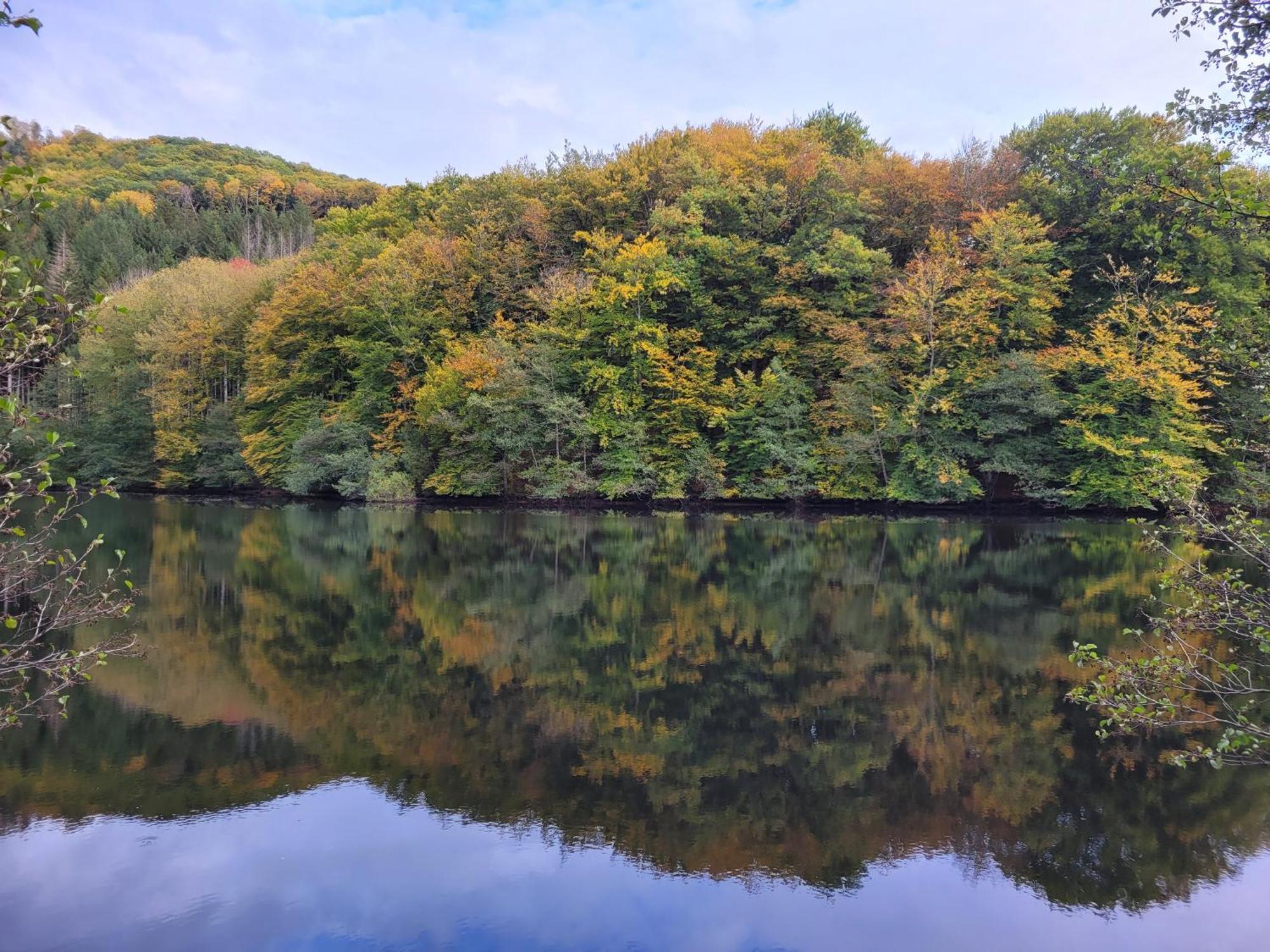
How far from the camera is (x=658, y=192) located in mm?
36656

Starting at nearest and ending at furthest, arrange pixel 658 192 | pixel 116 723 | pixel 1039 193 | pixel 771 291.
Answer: pixel 116 723 → pixel 1039 193 → pixel 771 291 → pixel 658 192

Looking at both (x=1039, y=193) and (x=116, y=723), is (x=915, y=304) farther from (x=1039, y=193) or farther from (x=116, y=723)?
(x=116, y=723)

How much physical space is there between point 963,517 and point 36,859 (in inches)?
1095

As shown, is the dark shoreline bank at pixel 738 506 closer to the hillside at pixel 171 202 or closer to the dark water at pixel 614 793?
the dark water at pixel 614 793

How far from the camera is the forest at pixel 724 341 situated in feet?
91.6

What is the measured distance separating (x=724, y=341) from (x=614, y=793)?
30.4 metres

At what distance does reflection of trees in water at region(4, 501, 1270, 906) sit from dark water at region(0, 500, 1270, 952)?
45mm

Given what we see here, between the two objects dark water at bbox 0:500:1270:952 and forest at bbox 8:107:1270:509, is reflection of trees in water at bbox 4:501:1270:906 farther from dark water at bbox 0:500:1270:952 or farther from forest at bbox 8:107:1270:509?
forest at bbox 8:107:1270:509

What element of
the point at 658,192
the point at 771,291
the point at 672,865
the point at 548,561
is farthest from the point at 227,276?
the point at 672,865

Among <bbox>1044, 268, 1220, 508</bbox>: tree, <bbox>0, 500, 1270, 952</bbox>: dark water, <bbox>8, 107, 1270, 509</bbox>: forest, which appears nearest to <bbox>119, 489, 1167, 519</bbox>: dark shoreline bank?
<bbox>8, 107, 1270, 509</bbox>: forest

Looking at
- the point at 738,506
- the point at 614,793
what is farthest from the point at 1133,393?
the point at 614,793

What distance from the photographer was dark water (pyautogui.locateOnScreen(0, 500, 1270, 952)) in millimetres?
5199

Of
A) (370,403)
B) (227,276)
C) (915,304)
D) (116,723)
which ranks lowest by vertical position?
(116,723)

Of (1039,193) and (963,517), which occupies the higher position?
(1039,193)
